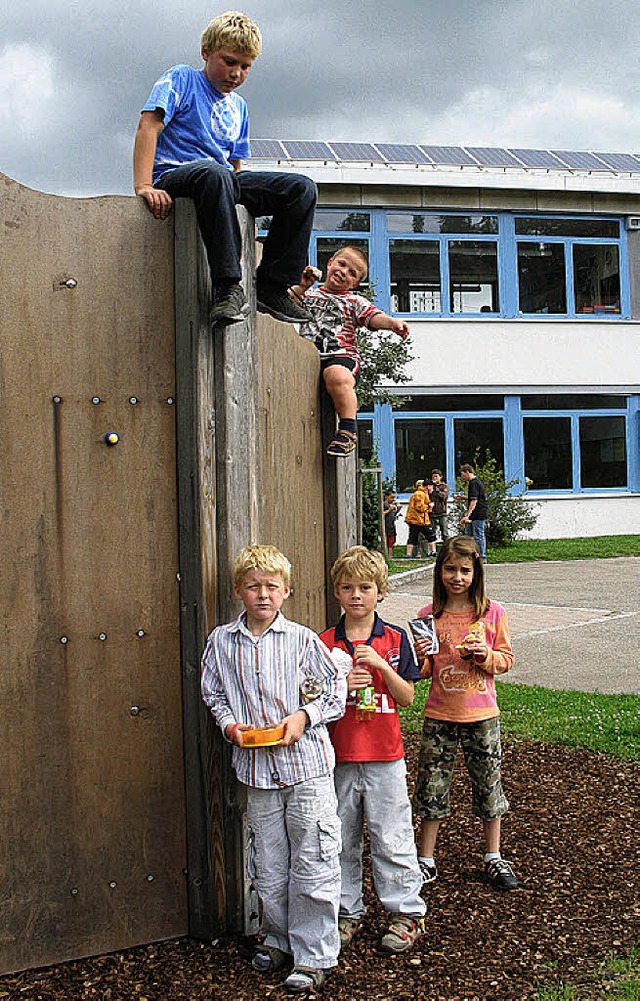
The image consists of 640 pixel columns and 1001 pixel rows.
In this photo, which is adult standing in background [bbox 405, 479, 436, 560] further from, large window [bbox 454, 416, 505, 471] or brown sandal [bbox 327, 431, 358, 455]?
brown sandal [bbox 327, 431, 358, 455]

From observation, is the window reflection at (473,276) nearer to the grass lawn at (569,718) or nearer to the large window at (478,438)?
the large window at (478,438)

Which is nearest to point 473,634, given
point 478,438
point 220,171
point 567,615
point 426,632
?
point 426,632

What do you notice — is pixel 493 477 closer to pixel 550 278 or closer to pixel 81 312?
pixel 550 278

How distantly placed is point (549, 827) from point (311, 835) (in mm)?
1966

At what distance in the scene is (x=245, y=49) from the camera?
4.07 meters

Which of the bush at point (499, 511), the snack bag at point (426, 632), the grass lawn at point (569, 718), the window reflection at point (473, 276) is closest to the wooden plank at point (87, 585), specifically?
the snack bag at point (426, 632)

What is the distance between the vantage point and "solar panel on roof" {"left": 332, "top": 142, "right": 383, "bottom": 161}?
2591 cm

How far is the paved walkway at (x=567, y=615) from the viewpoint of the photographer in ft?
31.6

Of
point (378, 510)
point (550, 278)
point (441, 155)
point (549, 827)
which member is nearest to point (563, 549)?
point (378, 510)

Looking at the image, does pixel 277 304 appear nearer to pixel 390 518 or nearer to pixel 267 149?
pixel 390 518

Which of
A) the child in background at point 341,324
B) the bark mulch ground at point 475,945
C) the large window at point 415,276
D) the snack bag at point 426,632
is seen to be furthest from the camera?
the large window at point 415,276

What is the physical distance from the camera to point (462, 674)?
4.59 m

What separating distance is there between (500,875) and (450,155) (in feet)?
81.7

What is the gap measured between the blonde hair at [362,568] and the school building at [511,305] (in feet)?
71.3
